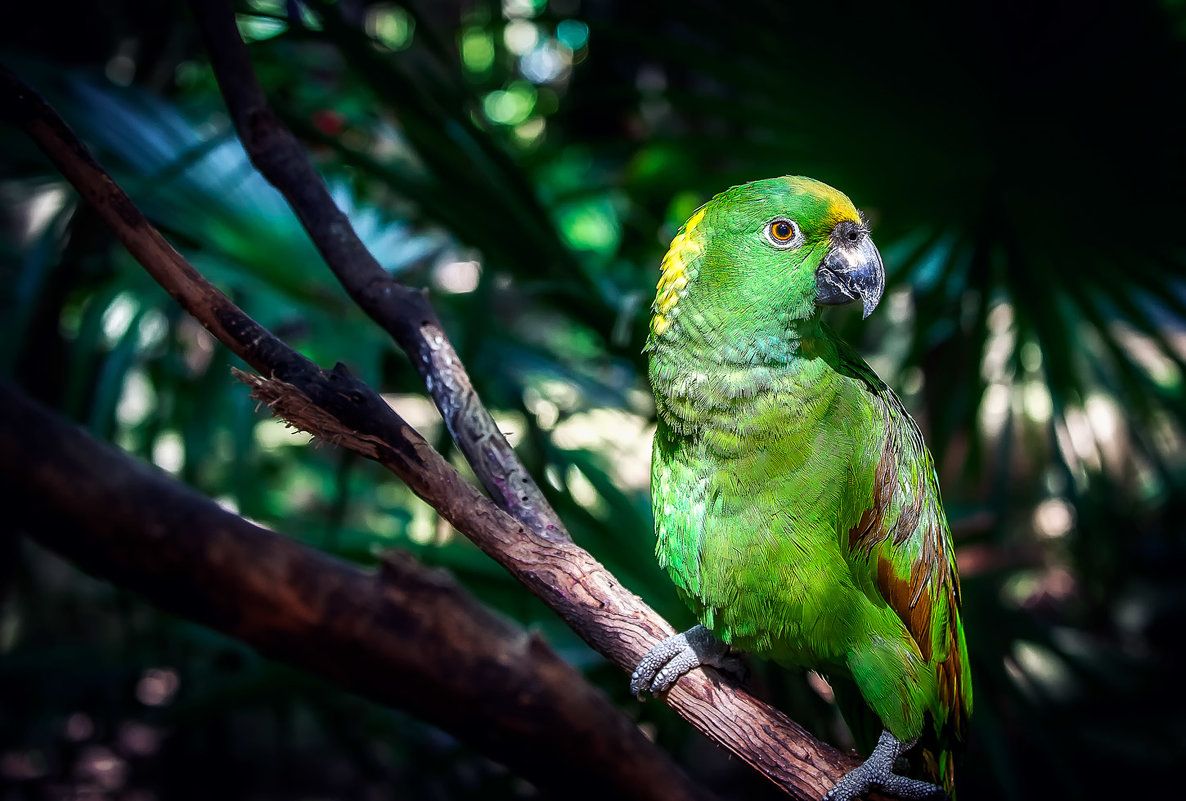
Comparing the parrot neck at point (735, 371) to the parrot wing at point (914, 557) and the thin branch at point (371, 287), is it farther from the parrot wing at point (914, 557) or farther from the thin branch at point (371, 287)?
the thin branch at point (371, 287)

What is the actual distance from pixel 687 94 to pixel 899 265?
0.66 meters

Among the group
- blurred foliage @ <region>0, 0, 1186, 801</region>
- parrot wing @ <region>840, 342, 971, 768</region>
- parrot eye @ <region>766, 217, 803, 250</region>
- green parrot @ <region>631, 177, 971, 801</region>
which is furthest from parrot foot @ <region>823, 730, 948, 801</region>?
parrot eye @ <region>766, 217, 803, 250</region>

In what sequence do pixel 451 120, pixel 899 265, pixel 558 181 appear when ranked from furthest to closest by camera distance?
pixel 558 181 → pixel 899 265 → pixel 451 120

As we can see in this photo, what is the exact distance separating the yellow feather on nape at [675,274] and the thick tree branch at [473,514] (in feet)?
1.34

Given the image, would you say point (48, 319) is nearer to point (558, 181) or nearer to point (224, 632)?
point (224, 632)

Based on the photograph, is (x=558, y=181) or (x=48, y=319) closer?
(x=48, y=319)

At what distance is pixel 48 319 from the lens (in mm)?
1836

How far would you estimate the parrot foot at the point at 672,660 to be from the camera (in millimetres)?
1148

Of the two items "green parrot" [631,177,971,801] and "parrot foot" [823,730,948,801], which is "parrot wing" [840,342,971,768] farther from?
"parrot foot" [823,730,948,801]

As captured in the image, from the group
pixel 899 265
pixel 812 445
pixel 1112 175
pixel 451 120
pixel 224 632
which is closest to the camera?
pixel 224 632

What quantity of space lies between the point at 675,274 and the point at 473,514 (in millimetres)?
534

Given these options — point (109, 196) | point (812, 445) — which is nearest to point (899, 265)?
point (812, 445)

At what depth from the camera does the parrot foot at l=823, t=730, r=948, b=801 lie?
42.7 inches

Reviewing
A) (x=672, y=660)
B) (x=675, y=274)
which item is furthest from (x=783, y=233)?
(x=672, y=660)
